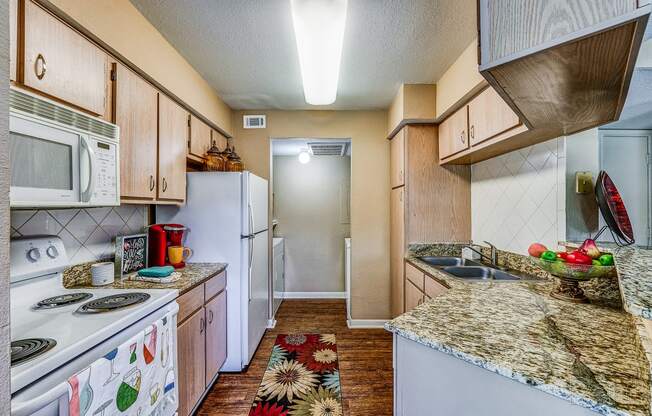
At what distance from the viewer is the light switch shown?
5.33 ft

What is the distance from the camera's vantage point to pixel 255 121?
10.6 feet

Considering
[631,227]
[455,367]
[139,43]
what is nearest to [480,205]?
[631,227]

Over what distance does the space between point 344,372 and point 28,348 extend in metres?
2.03

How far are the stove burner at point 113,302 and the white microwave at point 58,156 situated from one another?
1.45ft

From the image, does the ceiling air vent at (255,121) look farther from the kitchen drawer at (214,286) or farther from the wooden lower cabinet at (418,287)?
the wooden lower cabinet at (418,287)

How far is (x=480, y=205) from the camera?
8.49 feet

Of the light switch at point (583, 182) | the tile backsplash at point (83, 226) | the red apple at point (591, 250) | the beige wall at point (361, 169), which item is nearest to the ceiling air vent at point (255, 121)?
the beige wall at point (361, 169)

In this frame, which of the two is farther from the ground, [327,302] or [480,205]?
[480,205]

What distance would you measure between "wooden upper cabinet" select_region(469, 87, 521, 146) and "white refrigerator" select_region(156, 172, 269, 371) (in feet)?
5.82

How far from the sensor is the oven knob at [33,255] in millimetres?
1286

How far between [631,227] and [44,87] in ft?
9.25

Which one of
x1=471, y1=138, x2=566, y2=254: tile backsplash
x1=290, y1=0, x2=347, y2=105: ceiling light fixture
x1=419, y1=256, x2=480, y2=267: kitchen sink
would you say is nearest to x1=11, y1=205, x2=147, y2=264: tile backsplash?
x1=290, y1=0, x2=347, y2=105: ceiling light fixture

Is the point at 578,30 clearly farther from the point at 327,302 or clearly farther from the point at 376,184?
the point at 327,302

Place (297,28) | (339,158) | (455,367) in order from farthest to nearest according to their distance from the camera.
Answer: (339,158)
(297,28)
(455,367)
